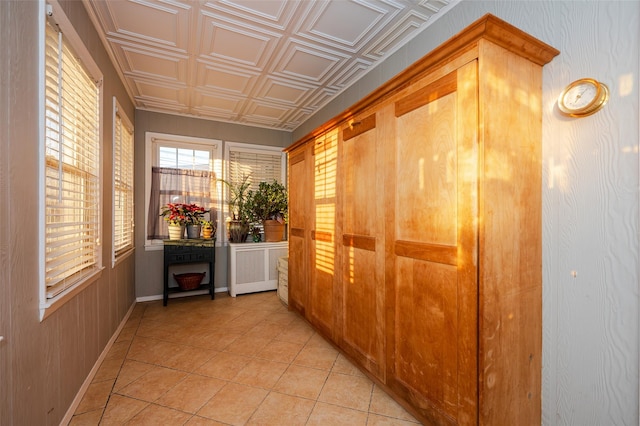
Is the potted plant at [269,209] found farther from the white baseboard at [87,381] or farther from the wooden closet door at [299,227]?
the white baseboard at [87,381]

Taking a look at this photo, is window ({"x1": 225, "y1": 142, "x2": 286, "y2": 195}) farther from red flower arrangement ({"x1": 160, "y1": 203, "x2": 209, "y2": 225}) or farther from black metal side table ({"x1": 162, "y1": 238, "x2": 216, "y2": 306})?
black metal side table ({"x1": 162, "y1": 238, "x2": 216, "y2": 306})

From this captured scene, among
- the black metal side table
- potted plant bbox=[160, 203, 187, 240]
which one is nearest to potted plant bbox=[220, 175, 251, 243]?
the black metal side table

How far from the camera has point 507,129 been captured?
4.61 feet

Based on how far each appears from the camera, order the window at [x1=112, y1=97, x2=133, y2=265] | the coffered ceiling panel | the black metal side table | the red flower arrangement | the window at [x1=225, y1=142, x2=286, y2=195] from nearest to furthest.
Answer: the coffered ceiling panel, the window at [x1=112, y1=97, x2=133, y2=265], the black metal side table, the red flower arrangement, the window at [x1=225, y1=142, x2=286, y2=195]

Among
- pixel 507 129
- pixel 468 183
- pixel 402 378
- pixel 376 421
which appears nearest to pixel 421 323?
pixel 402 378

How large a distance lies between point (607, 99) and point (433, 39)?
1.31m

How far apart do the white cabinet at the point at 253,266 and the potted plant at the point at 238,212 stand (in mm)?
225

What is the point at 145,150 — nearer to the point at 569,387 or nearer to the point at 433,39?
the point at 433,39

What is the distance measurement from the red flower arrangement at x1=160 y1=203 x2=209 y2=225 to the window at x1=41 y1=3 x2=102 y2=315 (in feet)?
5.67

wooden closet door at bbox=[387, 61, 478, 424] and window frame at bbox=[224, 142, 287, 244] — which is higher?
window frame at bbox=[224, 142, 287, 244]

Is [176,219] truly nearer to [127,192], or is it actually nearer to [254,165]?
[127,192]

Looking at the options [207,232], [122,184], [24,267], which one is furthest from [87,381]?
[207,232]

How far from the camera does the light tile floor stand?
5.82 ft

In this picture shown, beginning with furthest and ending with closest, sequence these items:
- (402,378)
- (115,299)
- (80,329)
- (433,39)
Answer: (115,299) < (433,39) < (80,329) < (402,378)
